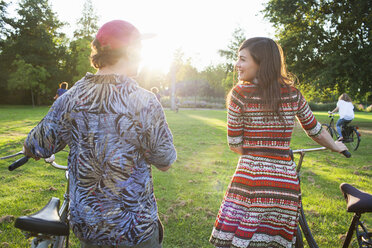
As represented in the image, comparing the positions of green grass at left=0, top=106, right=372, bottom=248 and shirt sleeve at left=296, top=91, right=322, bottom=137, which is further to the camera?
green grass at left=0, top=106, right=372, bottom=248

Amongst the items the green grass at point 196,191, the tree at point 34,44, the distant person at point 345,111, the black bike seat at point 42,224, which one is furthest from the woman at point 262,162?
the tree at point 34,44

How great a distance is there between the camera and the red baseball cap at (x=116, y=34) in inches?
53.7

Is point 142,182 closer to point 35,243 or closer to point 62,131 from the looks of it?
point 62,131

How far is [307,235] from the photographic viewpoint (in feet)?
7.79

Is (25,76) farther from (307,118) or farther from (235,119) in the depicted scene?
(307,118)

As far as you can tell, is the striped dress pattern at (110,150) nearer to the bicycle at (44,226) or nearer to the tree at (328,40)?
the bicycle at (44,226)

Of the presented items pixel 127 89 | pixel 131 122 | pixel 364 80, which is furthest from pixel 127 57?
pixel 364 80

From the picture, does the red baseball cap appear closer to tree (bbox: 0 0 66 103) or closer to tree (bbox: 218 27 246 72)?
tree (bbox: 0 0 66 103)

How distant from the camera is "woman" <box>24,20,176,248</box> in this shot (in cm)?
133

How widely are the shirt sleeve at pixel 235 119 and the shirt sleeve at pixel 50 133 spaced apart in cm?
101

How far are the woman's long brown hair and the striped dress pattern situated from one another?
2.37 ft

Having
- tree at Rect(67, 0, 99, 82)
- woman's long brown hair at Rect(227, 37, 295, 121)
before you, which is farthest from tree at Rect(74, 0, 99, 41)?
woman's long brown hair at Rect(227, 37, 295, 121)

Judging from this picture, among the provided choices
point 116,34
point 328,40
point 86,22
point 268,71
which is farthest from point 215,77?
point 116,34

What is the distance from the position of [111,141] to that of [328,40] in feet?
67.6
